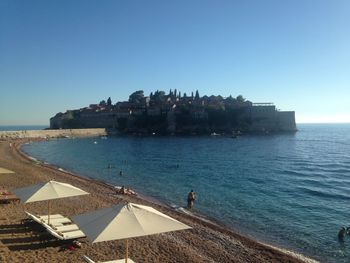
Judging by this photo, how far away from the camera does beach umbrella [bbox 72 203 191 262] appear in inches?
377

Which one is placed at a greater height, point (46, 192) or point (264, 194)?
point (46, 192)

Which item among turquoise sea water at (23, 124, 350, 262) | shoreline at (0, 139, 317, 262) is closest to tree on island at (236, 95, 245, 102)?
turquoise sea water at (23, 124, 350, 262)

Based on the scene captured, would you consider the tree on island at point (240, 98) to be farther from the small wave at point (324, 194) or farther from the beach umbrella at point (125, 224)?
the beach umbrella at point (125, 224)

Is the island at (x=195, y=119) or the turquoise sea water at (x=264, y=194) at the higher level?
the island at (x=195, y=119)

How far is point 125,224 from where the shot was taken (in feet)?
32.4

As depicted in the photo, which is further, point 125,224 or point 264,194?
point 264,194

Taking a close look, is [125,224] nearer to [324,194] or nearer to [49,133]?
[324,194]

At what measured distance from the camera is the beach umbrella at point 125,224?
31.4 feet

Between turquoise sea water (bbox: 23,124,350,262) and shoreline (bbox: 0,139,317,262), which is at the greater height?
shoreline (bbox: 0,139,317,262)

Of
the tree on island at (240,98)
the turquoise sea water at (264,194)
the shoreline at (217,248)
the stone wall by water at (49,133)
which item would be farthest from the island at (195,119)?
the shoreline at (217,248)

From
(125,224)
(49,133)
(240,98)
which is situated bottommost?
(125,224)

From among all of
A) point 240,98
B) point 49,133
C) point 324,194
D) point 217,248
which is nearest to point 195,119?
point 240,98

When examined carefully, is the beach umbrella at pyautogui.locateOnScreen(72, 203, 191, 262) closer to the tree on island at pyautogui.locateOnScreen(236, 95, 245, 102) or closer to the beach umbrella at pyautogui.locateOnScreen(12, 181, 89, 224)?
the beach umbrella at pyautogui.locateOnScreen(12, 181, 89, 224)

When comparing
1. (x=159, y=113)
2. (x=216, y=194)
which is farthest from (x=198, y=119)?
(x=216, y=194)
